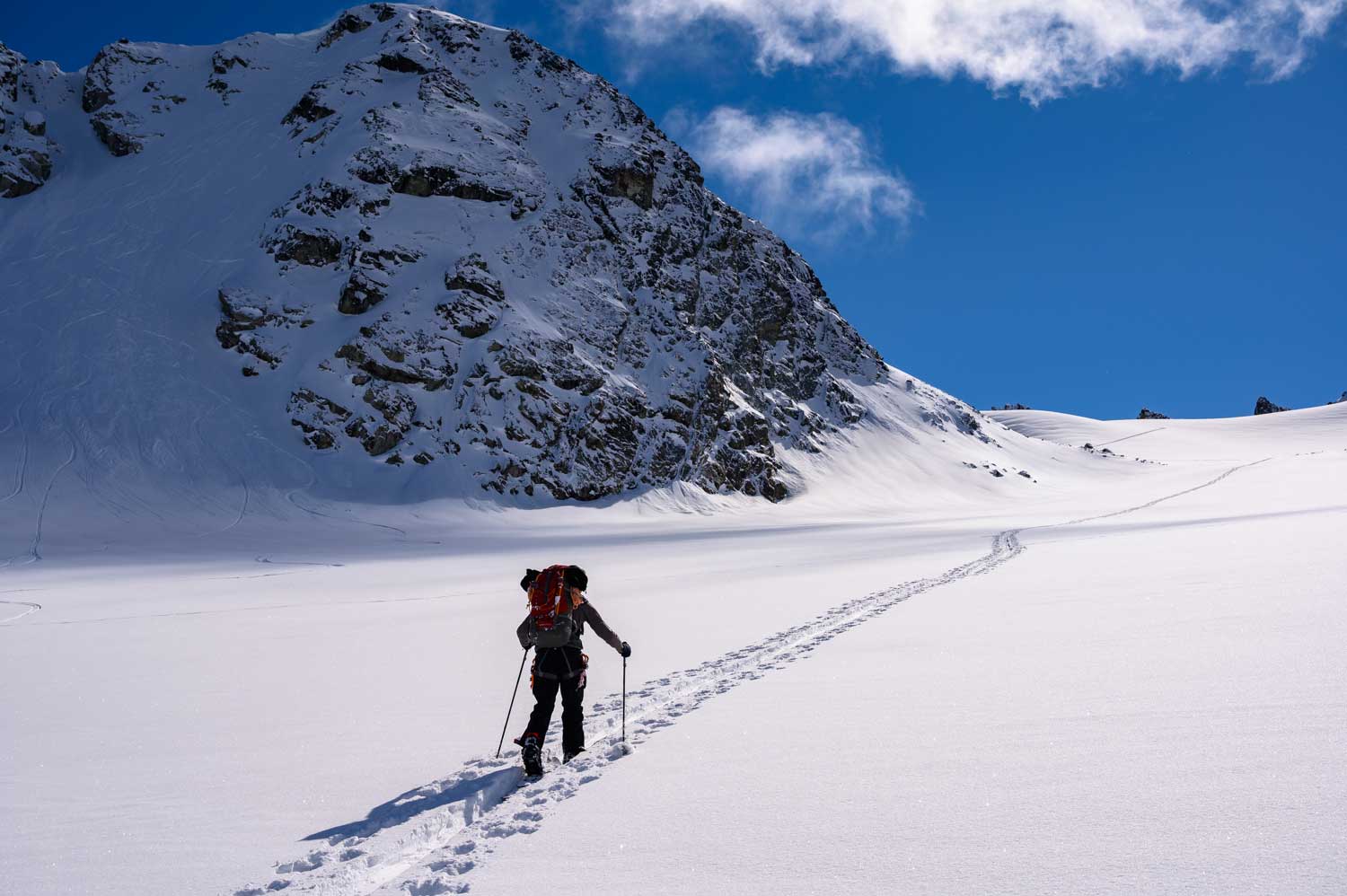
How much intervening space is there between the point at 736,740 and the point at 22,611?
17818mm

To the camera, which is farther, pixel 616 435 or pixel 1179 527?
pixel 616 435

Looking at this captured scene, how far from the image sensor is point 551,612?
6844 mm

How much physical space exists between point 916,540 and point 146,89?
88.4 metres

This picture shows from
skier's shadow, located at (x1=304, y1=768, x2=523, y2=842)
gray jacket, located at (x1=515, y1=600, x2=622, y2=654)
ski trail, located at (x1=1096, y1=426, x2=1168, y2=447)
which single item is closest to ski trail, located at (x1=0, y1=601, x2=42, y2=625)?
gray jacket, located at (x1=515, y1=600, x2=622, y2=654)

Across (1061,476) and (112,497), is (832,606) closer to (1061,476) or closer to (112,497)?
(112,497)

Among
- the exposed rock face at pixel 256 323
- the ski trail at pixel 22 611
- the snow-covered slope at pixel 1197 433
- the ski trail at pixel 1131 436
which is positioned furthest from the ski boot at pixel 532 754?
the ski trail at pixel 1131 436

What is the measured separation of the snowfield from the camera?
4.10 metres

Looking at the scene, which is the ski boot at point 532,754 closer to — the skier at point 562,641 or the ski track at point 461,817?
the ski track at point 461,817

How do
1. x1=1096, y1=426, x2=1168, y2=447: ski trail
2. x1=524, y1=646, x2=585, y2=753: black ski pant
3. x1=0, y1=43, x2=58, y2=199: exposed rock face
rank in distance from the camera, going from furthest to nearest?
x1=1096, y1=426, x2=1168, y2=447: ski trail, x1=0, y1=43, x2=58, y2=199: exposed rock face, x1=524, y1=646, x2=585, y2=753: black ski pant

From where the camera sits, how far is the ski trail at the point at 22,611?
1546cm

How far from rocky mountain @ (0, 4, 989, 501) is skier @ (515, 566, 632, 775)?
154ft

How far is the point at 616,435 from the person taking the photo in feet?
197

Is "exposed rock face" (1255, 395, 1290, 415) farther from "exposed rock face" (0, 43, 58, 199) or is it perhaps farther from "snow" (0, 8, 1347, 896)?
"exposed rock face" (0, 43, 58, 199)

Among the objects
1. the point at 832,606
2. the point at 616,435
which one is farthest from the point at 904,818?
the point at 616,435
